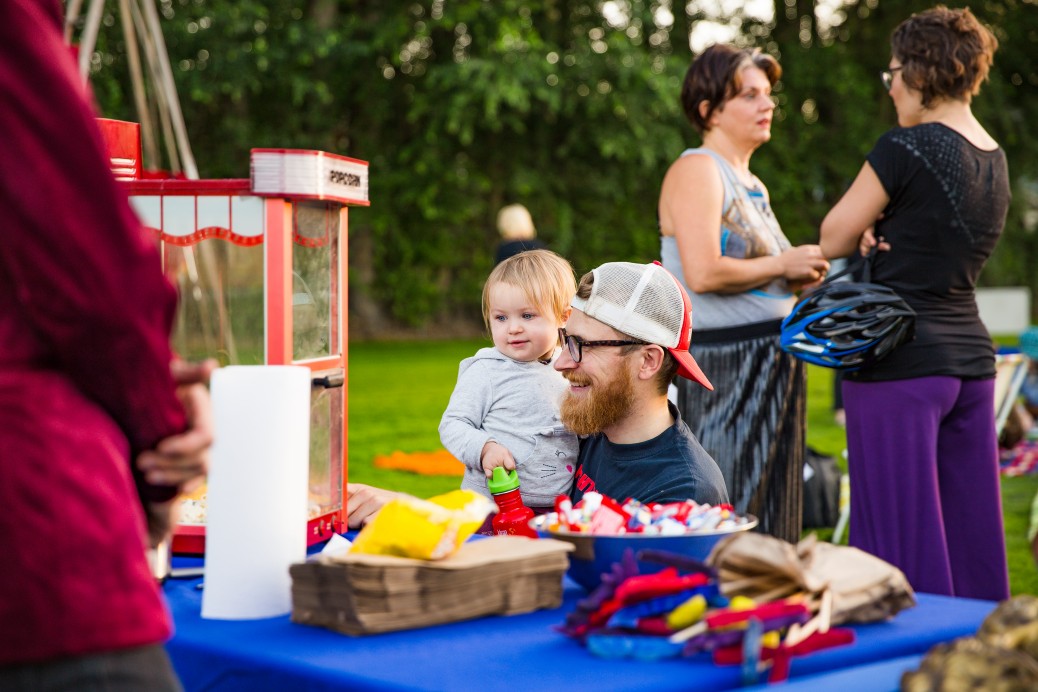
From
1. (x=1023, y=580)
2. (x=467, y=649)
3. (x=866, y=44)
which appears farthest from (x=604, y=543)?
(x=866, y=44)

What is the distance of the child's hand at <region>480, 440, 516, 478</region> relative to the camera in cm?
251

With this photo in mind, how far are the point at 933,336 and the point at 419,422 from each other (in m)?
6.92

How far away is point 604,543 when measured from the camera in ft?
5.28

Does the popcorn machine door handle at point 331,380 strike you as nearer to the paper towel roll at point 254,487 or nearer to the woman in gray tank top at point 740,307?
the paper towel roll at point 254,487

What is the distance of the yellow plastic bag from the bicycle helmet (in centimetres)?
170

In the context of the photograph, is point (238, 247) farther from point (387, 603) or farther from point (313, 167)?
point (387, 603)

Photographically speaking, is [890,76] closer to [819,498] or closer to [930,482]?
[930,482]

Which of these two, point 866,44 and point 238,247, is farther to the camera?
point 866,44

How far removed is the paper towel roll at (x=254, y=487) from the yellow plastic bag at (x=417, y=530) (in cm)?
11

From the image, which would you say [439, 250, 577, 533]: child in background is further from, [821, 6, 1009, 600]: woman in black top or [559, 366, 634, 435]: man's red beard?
[821, 6, 1009, 600]: woman in black top

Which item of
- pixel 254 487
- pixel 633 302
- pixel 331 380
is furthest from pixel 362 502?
pixel 254 487

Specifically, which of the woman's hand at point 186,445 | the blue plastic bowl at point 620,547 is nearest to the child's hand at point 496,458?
the blue plastic bowl at point 620,547

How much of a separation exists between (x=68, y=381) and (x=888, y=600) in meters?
1.03

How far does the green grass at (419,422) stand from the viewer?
5867 millimetres
